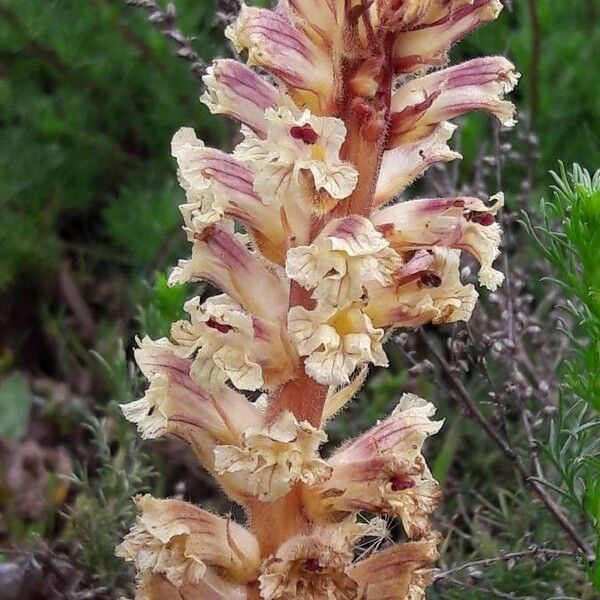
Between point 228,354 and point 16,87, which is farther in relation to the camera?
point 16,87

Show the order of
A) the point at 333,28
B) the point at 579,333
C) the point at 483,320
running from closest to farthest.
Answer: the point at 333,28 < the point at 483,320 < the point at 579,333

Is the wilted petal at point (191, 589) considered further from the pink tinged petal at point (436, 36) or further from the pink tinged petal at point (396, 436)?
the pink tinged petal at point (436, 36)

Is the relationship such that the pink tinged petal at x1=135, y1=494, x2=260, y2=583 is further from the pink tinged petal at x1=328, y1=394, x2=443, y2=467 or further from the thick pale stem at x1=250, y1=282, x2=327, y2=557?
the pink tinged petal at x1=328, y1=394, x2=443, y2=467

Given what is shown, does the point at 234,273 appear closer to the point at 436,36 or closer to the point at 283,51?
the point at 283,51

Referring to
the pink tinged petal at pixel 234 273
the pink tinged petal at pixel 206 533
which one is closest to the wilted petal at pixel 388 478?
the pink tinged petal at pixel 206 533

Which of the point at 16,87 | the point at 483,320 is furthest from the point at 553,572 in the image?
the point at 16,87

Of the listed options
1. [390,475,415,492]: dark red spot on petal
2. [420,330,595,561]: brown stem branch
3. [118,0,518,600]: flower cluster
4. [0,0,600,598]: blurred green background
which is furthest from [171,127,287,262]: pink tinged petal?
[0,0,600,598]: blurred green background

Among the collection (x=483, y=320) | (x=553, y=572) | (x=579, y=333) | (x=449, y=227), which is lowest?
(x=579, y=333)

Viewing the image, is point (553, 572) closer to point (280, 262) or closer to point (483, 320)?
point (483, 320)
